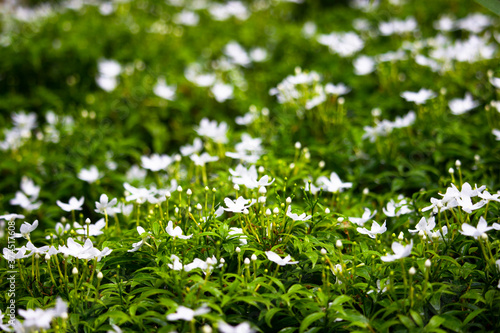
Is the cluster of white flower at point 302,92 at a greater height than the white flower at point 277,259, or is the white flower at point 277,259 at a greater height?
the white flower at point 277,259

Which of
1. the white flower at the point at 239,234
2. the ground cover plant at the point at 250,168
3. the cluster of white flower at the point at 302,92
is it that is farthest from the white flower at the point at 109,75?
the white flower at the point at 239,234

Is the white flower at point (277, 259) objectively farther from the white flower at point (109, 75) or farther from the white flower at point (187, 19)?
the white flower at point (187, 19)

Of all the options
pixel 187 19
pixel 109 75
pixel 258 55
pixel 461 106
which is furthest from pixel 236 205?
pixel 187 19

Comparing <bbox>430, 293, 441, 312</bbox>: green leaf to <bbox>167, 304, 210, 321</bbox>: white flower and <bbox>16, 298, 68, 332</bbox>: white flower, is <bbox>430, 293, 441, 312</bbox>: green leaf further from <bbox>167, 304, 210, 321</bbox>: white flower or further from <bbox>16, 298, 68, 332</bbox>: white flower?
<bbox>16, 298, 68, 332</bbox>: white flower

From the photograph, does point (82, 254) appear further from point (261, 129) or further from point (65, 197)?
point (261, 129)

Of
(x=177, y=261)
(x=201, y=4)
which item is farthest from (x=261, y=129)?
(x=201, y=4)

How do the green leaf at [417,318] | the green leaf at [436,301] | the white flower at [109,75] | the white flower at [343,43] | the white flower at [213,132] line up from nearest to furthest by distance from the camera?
1. the green leaf at [417,318]
2. the green leaf at [436,301]
3. the white flower at [213,132]
4. the white flower at [109,75]
5. the white flower at [343,43]

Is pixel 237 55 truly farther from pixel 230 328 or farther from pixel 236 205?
pixel 230 328
